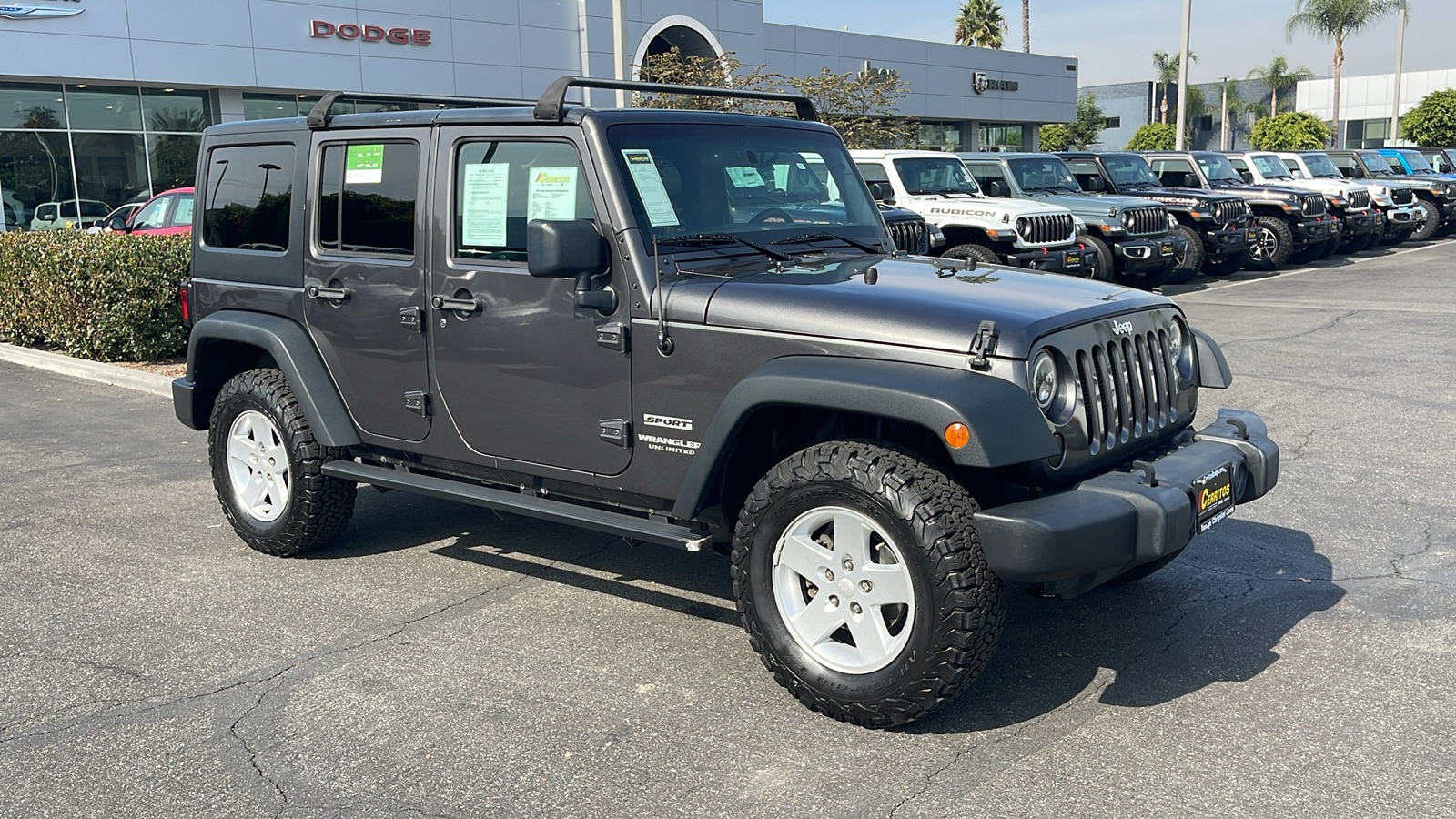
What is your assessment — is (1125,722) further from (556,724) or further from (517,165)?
(517,165)

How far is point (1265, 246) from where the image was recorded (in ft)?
67.3

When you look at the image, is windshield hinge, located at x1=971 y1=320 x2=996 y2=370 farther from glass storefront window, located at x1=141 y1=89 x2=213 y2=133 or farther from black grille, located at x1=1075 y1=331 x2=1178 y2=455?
glass storefront window, located at x1=141 y1=89 x2=213 y2=133

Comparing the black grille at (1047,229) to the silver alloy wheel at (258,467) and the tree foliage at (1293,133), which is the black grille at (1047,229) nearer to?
the silver alloy wheel at (258,467)

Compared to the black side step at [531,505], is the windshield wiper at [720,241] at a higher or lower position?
higher

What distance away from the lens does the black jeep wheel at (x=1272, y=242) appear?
20266mm

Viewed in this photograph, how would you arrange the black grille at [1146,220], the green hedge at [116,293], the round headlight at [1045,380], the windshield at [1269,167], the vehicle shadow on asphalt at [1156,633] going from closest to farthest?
1. the round headlight at [1045,380]
2. the vehicle shadow on asphalt at [1156,633]
3. the green hedge at [116,293]
4. the black grille at [1146,220]
5. the windshield at [1269,167]

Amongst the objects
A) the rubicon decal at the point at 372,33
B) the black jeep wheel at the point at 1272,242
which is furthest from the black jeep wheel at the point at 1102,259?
the rubicon decal at the point at 372,33

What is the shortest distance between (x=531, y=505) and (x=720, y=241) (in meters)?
1.24

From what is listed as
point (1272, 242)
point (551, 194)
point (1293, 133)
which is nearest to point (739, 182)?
point (551, 194)

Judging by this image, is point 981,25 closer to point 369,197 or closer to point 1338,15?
point 1338,15

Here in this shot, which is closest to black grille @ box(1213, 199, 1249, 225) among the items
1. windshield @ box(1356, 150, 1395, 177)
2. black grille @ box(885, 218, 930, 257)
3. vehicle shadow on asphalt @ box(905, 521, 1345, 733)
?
black grille @ box(885, 218, 930, 257)


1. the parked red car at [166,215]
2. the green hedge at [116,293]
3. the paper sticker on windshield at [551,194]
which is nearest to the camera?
the paper sticker on windshield at [551,194]

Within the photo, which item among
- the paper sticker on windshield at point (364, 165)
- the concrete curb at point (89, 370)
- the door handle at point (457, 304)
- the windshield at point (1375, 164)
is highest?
the windshield at point (1375, 164)

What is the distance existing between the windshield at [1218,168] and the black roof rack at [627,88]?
16.9m
